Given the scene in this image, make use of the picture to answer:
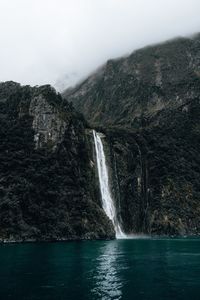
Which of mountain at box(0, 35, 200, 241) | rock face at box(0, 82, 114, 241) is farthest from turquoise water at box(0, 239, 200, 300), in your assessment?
mountain at box(0, 35, 200, 241)

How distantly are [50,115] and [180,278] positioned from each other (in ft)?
351

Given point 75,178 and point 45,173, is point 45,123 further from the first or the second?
point 75,178

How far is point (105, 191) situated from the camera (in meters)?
155

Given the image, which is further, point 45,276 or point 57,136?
point 57,136

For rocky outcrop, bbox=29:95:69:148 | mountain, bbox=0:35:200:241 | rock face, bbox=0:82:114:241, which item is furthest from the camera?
rocky outcrop, bbox=29:95:69:148

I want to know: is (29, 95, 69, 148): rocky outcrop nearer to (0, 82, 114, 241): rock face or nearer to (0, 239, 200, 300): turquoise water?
(0, 82, 114, 241): rock face

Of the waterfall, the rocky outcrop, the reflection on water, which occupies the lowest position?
the reflection on water

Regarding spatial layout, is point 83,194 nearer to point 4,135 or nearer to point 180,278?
point 4,135

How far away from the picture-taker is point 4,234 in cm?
11756

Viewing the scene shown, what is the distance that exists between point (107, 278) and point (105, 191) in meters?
100

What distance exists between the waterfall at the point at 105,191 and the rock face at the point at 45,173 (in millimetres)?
3407

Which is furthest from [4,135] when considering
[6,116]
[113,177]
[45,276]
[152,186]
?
[45,276]

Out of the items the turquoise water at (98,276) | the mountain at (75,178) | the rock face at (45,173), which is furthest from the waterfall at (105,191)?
the turquoise water at (98,276)

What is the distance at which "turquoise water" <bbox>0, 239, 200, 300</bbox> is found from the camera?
45.6m
